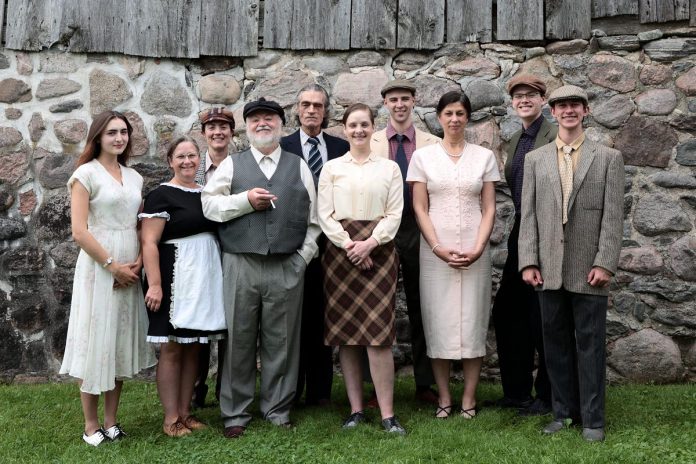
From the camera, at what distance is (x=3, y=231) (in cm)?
508

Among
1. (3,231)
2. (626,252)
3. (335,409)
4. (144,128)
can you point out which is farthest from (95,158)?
(626,252)

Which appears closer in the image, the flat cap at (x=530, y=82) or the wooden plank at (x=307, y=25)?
the flat cap at (x=530, y=82)

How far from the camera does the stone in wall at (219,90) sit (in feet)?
16.9

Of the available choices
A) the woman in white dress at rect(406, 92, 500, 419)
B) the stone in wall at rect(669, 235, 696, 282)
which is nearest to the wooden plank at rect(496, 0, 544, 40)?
the woman in white dress at rect(406, 92, 500, 419)

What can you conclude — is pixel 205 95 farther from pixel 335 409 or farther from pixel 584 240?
pixel 584 240

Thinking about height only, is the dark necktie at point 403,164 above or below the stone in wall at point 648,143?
below

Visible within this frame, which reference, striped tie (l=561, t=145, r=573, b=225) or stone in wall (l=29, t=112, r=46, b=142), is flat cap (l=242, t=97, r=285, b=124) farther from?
stone in wall (l=29, t=112, r=46, b=142)

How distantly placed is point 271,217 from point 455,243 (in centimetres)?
106

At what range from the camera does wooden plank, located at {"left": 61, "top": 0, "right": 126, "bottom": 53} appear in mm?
5113

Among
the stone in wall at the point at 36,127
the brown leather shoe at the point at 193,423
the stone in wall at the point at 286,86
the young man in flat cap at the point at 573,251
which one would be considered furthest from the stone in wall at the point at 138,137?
the young man in flat cap at the point at 573,251

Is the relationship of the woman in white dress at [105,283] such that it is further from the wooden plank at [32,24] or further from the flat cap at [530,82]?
the flat cap at [530,82]

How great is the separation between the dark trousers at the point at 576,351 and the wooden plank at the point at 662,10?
2.36 metres

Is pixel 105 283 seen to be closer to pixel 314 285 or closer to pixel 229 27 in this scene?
pixel 314 285

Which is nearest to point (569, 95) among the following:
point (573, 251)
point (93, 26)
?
point (573, 251)
